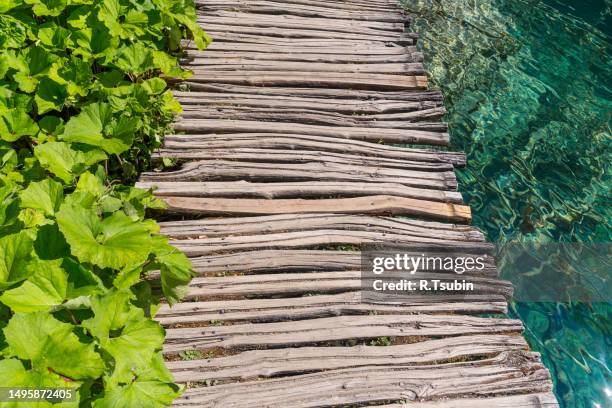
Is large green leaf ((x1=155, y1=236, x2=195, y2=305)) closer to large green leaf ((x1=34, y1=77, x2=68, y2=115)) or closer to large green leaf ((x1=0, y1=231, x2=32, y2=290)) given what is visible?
large green leaf ((x1=0, y1=231, x2=32, y2=290))

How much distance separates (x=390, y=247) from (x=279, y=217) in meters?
0.75

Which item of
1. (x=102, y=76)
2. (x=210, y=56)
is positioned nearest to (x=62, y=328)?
(x=102, y=76)

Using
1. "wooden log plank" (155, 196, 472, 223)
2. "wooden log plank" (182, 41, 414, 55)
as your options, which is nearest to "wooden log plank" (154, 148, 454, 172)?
"wooden log plank" (155, 196, 472, 223)

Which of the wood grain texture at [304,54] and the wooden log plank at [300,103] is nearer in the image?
the wooden log plank at [300,103]

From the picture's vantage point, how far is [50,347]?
1.90 meters

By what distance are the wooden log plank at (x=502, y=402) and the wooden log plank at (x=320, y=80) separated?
9.51ft

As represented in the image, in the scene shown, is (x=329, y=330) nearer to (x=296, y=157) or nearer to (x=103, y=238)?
(x=103, y=238)

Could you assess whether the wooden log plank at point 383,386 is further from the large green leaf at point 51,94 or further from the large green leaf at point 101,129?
the large green leaf at point 51,94

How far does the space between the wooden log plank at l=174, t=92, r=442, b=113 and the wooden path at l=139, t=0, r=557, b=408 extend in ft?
0.05

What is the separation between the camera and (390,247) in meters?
3.46

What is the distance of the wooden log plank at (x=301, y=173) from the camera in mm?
3754

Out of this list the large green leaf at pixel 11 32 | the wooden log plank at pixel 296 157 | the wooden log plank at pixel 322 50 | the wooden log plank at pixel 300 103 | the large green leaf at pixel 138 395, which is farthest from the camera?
the wooden log plank at pixel 322 50

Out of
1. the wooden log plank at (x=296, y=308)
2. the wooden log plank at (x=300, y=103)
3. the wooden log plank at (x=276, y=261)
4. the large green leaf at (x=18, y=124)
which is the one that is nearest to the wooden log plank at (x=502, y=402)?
the wooden log plank at (x=296, y=308)

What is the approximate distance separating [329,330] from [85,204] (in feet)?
4.69
